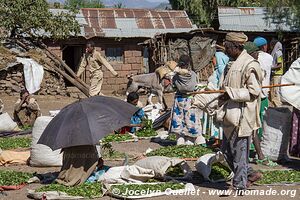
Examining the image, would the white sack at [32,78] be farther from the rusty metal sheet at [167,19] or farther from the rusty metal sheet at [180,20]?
the rusty metal sheet at [180,20]

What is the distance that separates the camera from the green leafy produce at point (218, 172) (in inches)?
314

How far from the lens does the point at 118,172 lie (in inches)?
308

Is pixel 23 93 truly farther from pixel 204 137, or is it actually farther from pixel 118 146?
pixel 204 137

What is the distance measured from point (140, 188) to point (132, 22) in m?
20.8

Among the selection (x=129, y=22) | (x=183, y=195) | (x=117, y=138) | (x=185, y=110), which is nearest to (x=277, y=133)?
(x=185, y=110)

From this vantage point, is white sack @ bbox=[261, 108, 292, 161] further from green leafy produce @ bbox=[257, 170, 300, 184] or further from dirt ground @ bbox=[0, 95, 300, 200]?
green leafy produce @ bbox=[257, 170, 300, 184]

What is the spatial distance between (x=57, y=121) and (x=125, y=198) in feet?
4.61

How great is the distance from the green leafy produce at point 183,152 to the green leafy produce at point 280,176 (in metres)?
1.63

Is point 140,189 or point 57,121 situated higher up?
point 57,121

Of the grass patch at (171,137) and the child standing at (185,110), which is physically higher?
the child standing at (185,110)

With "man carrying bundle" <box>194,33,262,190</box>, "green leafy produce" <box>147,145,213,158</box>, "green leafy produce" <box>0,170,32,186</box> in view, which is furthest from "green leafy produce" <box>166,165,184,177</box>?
"green leafy produce" <box>0,170,32,186</box>

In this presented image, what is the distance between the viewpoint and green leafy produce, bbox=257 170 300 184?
780 centimetres

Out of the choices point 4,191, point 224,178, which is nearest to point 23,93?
point 4,191

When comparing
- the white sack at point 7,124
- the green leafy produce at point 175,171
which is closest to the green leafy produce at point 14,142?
the white sack at point 7,124
